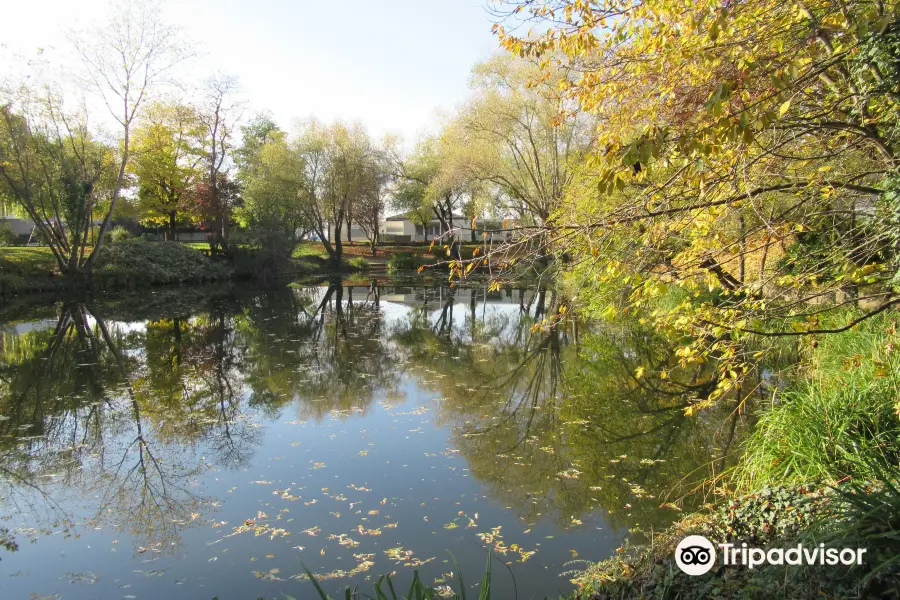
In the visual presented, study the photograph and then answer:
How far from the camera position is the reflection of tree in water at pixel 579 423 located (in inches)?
245

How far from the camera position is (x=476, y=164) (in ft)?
86.0

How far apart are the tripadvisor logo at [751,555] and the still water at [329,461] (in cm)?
123

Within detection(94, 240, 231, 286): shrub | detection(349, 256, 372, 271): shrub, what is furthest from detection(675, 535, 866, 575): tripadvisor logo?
detection(349, 256, 372, 271): shrub

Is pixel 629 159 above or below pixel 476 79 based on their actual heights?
below

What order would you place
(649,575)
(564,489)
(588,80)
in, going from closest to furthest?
(649,575) < (588,80) < (564,489)

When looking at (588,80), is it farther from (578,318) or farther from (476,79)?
(476,79)

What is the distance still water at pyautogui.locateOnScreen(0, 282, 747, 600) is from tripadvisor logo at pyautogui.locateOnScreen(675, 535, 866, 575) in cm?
123

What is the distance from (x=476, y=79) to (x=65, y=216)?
18418mm

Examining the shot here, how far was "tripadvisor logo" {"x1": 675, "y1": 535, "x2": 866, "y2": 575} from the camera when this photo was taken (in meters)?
3.02

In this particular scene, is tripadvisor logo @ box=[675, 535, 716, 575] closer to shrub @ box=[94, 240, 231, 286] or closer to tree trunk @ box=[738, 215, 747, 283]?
tree trunk @ box=[738, 215, 747, 283]

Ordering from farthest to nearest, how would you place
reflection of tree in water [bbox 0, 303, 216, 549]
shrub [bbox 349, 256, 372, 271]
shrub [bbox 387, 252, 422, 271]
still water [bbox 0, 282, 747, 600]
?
1. shrub [bbox 349, 256, 372, 271]
2. shrub [bbox 387, 252, 422, 271]
3. reflection of tree in water [bbox 0, 303, 216, 549]
4. still water [bbox 0, 282, 747, 600]

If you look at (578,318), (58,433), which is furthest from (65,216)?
(578,318)

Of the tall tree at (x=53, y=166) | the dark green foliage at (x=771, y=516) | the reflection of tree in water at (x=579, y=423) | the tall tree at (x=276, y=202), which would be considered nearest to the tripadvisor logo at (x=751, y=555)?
the dark green foliage at (x=771, y=516)

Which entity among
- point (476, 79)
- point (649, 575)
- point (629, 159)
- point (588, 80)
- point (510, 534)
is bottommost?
point (510, 534)
